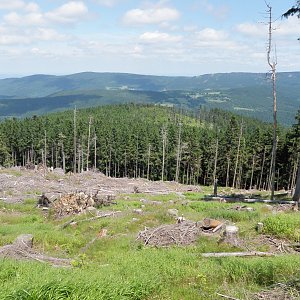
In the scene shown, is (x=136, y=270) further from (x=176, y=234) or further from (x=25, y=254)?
(x=25, y=254)

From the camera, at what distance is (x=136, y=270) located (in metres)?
9.41

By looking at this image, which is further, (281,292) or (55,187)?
(55,187)

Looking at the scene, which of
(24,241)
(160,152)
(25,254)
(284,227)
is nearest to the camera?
(25,254)

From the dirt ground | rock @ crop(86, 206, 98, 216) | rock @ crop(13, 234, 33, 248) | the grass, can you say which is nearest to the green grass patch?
the grass

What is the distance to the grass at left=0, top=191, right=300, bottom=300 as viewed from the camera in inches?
273

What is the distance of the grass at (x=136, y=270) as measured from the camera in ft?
22.7

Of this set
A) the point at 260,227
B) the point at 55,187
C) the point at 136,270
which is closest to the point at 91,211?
the point at 260,227

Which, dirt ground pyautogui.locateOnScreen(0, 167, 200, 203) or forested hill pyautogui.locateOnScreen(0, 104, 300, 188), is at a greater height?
dirt ground pyautogui.locateOnScreen(0, 167, 200, 203)

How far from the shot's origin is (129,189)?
37375mm

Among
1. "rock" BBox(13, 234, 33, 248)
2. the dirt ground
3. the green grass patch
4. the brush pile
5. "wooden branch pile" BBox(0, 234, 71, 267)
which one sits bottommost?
the dirt ground

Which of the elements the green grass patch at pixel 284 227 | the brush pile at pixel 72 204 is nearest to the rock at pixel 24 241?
the brush pile at pixel 72 204

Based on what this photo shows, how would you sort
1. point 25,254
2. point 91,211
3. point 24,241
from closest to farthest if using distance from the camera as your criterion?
point 25,254
point 24,241
point 91,211

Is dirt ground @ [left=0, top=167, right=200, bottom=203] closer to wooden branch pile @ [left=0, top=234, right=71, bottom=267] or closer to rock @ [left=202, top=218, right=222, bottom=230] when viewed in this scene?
wooden branch pile @ [left=0, top=234, right=71, bottom=267]

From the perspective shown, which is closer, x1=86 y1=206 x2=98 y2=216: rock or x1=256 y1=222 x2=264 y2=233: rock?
x1=256 y1=222 x2=264 y2=233: rock
